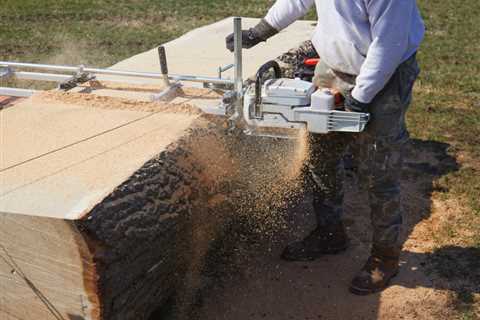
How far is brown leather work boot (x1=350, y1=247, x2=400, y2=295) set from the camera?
3.49m

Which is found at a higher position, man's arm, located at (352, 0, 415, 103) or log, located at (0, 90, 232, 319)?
man's arm, located at (352, 0, 415, 103)

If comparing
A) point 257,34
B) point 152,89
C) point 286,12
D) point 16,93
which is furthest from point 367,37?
point 16,93

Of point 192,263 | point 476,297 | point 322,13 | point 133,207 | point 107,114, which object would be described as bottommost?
point 476,297

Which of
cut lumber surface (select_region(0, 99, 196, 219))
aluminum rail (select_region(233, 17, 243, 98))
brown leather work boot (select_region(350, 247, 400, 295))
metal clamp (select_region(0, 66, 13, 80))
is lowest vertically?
brown leather work boot (select_region(350, 247, 400, 295))

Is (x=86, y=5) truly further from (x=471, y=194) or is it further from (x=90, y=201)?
(x=90, y=201)

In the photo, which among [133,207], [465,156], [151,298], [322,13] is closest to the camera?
[133,207]

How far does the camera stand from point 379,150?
3.30 meters

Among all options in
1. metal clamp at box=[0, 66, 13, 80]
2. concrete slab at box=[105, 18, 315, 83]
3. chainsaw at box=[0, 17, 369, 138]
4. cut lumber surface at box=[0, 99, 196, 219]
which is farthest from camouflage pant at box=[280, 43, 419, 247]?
metal clamp at box=[0, 66, 13, 80]

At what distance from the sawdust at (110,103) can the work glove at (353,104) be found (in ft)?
2.56

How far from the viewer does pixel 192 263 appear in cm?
343

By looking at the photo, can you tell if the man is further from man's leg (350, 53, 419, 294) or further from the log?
the log

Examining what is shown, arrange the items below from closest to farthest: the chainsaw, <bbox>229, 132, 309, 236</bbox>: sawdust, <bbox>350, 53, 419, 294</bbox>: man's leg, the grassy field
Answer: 1. the chainsaw
2. <bbox>350, 53, 419, 294</bbox>: man's leg
3. <bbox>229, 132, 309, 236</bbox>: sawdust
4. the grassy field

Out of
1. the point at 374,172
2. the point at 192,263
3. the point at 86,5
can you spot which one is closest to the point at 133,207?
the point at 192,263

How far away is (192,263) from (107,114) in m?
0.94
